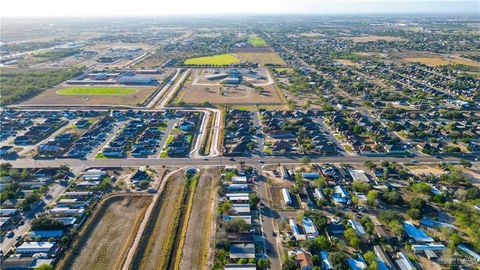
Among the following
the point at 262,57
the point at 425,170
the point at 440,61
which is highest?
the point at 262,57

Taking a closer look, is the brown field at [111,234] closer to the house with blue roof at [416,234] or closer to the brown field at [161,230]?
the brown field at [161,230]

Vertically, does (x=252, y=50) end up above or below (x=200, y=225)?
above

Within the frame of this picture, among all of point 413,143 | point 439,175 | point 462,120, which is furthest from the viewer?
point 462,120

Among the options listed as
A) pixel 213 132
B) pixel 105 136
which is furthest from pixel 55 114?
pixel 213 132

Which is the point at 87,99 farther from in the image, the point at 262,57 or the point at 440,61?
the point at 440,61

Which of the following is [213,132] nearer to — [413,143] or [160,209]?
[160,209]

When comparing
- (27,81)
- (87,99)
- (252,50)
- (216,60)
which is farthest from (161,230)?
(252,50)
